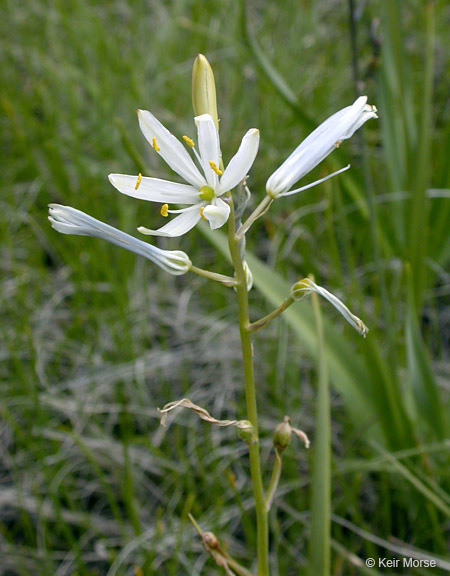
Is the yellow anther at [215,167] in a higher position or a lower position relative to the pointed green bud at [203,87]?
lower

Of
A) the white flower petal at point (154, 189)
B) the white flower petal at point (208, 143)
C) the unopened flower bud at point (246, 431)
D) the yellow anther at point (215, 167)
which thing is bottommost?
the unopened flower bud at point (246, 431)

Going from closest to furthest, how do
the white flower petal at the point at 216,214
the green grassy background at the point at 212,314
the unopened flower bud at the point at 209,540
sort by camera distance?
the white flower petal at the point at 216,214
the unopened flower bud at the point at 209,540
the green grassy background at the point at 212,314

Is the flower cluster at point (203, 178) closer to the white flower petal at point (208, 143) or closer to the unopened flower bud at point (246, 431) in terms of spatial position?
the white flower petal at point (208, 143)

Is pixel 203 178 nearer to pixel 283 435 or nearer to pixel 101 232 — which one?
pixel 101 232

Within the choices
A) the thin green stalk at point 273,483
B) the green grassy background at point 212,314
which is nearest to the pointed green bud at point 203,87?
the thin green stalk at point 273,483

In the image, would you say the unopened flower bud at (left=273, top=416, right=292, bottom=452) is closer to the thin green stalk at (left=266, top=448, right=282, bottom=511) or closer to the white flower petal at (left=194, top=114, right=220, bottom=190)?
the thin green stalk at (left=266, top=448, right=282, bottom=511)

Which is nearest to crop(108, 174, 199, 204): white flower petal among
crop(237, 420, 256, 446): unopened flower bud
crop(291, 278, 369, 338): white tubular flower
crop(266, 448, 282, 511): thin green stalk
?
crop(291, 278, 369, 338): white tubular flower

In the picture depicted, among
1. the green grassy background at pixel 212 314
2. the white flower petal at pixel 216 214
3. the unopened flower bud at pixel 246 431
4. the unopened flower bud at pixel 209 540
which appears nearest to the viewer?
the white flower petal at pixel 216 214
